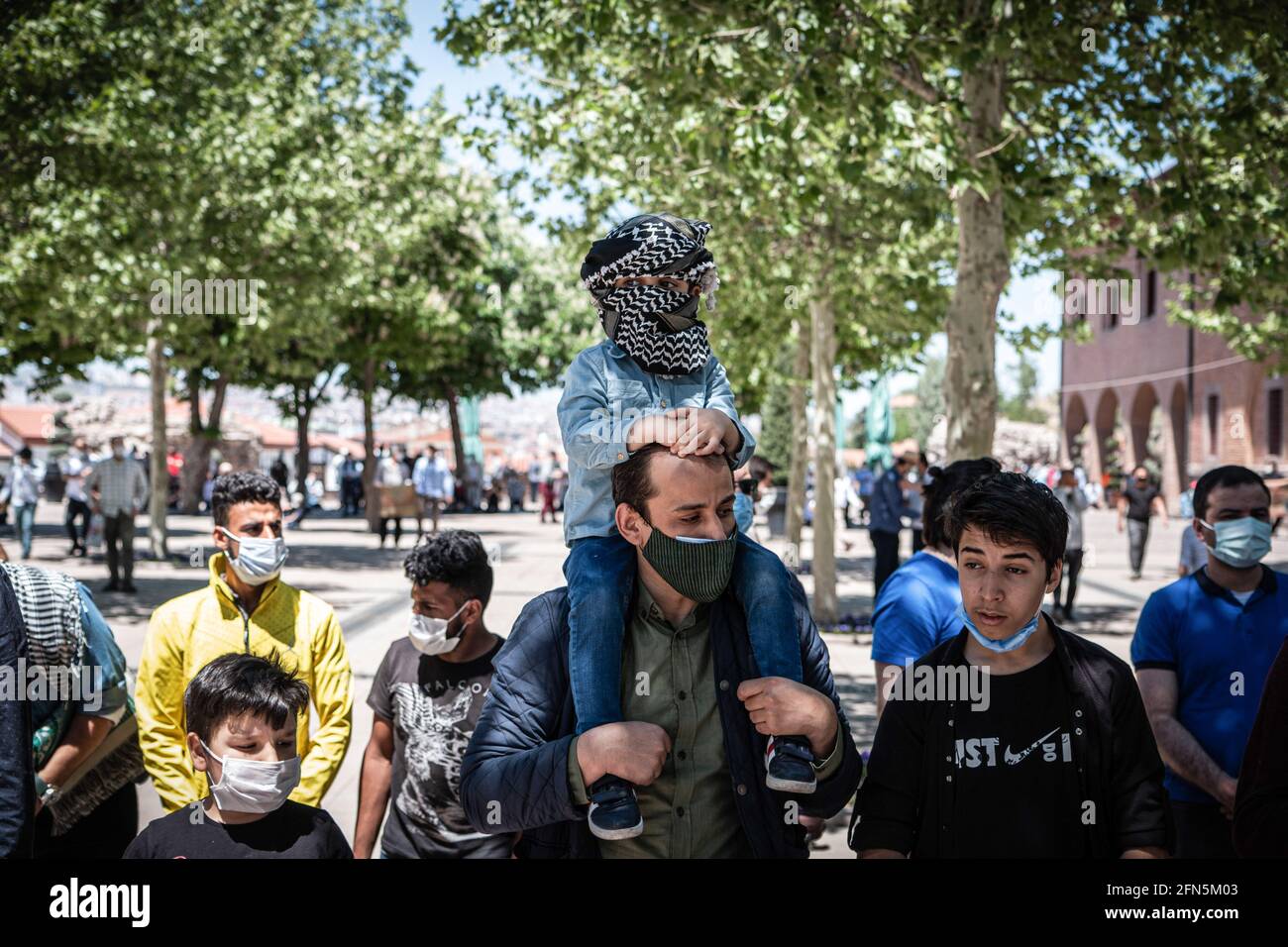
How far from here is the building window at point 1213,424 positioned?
1689 inches

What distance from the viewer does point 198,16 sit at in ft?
61.7

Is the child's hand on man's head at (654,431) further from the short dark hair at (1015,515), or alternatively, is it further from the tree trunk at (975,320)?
the tree trunk at (975,320)

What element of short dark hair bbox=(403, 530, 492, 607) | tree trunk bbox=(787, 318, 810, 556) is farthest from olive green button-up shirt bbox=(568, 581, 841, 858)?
tree trunk bbox=(787, 318, 810, 556)

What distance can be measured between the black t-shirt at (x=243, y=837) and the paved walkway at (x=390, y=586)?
382 cm

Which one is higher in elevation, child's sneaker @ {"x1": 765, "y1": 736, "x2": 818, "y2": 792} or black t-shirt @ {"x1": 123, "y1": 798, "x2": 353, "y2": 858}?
child's sneaker @ {"x1": 765, "y1": 736, "x2": 818, "y2": 792}

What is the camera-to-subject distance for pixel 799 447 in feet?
69.1

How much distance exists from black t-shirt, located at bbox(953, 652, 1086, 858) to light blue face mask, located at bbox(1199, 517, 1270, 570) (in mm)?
1853

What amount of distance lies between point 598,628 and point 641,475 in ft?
0.94

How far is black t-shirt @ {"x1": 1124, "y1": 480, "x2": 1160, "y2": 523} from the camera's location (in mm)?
19531

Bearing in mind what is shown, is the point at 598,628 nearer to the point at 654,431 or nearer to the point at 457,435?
the point at 654,431

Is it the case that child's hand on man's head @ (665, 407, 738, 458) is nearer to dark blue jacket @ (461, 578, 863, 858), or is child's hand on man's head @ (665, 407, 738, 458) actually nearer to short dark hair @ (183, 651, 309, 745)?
dark blue jacket @ (461, 578, 863, 858)
